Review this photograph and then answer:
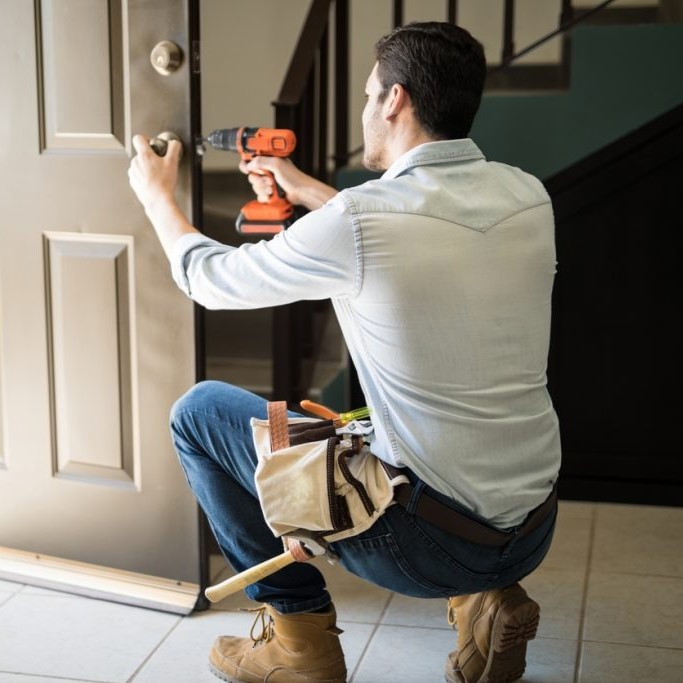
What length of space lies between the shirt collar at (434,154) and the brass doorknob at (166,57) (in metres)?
0.72

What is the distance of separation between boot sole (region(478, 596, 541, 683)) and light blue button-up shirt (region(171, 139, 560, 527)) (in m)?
0.25

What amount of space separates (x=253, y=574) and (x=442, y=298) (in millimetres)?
619

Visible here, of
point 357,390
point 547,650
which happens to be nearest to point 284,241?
point 547,650

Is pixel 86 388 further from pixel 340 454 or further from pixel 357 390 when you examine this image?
pixel 357 390

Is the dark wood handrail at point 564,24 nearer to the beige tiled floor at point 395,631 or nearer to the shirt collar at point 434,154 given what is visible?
the beige tiled floor at point 395,631

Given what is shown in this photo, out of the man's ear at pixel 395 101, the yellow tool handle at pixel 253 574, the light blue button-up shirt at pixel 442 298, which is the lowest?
the yellow tool handle at pixel 253 574

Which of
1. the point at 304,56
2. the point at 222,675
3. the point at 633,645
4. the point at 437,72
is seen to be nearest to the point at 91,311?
the point at 222,675

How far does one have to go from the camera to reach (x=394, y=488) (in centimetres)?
181

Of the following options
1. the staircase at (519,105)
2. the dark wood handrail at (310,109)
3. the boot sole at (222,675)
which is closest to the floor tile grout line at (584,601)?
the boot sole at (222,675)

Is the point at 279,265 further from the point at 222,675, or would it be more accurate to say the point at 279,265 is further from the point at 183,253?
the point at 222,675

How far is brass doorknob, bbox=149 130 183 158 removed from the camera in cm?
232

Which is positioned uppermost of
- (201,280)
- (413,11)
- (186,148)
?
(413,11)

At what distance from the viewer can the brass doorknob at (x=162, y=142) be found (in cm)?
232

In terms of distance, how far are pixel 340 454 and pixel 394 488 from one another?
123mm
